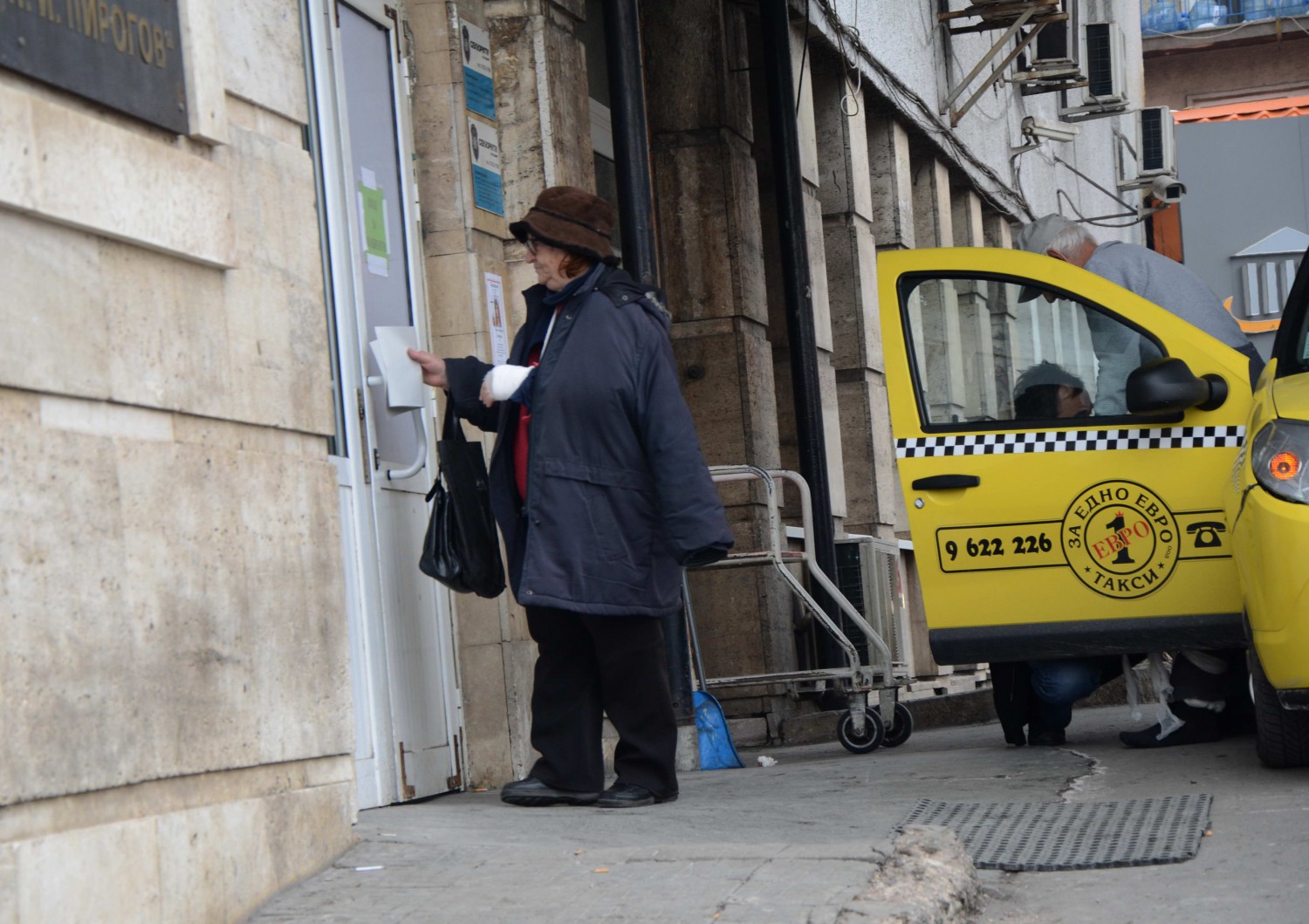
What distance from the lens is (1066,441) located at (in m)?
6.95

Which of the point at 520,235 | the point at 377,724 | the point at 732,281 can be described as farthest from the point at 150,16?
the point at 732,281

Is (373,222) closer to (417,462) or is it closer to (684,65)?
(417,462)

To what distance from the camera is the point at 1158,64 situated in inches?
1745

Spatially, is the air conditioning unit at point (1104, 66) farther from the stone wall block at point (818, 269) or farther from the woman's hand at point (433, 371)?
the woman's hand at point (433, 371)

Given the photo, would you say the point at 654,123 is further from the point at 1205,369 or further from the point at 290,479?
the point at 290,479

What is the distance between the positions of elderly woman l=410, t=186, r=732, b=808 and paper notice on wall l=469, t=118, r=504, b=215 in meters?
1.35

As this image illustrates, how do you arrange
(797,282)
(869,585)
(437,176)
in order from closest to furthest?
(437,176) → (797,282) → (869,585)

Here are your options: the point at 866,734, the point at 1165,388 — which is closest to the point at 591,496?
the point at 1165,388

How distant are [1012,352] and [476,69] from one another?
222cm

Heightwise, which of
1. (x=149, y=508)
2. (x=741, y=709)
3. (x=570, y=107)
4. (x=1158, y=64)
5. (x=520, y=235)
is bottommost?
(x=741, y=709)

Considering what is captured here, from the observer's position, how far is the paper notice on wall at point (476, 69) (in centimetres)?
714

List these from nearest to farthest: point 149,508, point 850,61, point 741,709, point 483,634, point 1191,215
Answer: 1. point 149,508
2. point 483,634
3. point 741,709
4. point 850,61
5. point 1191,215

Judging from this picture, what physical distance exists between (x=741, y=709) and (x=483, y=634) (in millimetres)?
4252

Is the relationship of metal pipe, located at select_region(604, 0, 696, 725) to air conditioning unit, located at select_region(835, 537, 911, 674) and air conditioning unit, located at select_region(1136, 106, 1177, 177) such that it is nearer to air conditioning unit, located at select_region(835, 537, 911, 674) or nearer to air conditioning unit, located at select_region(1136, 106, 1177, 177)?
air conditioning unit, located at select_region(835, 537, 911, 674)
